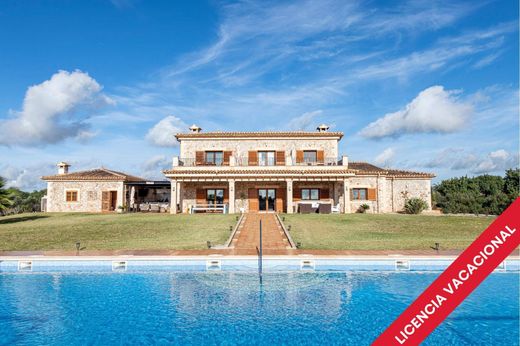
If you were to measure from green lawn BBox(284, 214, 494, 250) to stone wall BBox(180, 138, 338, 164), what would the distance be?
7.36 meters

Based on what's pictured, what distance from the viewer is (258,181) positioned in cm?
2727

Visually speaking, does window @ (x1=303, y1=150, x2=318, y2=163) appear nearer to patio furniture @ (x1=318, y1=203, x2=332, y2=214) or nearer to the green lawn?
patio furniture @ (x1=318, y1=203, x2=332, y2=214)

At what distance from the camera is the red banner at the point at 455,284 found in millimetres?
1111

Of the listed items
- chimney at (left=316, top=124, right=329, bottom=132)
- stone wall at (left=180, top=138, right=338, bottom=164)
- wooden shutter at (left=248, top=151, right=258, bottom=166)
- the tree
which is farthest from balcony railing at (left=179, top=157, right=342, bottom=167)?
the tree

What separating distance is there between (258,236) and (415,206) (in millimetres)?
16604

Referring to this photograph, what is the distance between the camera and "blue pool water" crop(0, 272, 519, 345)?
6.66 m

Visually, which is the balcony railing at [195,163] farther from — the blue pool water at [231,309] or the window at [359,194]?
the blue pool water at [231,309]

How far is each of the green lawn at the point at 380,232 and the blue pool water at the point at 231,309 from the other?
332cm

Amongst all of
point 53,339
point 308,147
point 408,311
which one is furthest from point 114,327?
point 308,147

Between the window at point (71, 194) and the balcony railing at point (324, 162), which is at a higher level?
the balcony railing at point (324, 162)

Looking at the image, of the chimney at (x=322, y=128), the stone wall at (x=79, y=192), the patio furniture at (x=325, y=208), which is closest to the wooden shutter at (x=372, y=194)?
the patio furniture at (x=325, y=208)

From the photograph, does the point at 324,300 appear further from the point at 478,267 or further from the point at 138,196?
the point at 138,196

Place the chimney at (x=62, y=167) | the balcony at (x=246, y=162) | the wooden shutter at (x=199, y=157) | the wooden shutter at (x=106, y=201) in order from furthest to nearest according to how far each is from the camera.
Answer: the chimney at (x=62, y=167)
the wooden shutter at (x=106, y=201)
the wooden shutter at (x=199, y=157)
the balcony at (x=246, y=162)

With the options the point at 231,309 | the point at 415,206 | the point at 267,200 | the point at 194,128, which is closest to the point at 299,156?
the point at 267,200
